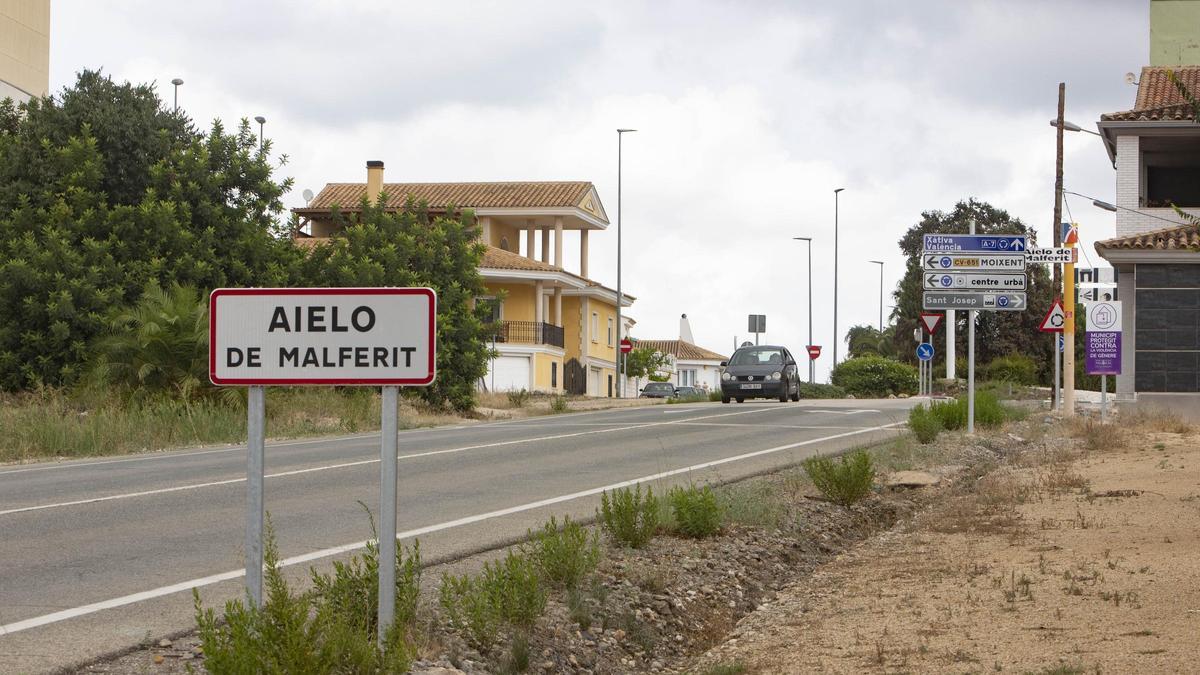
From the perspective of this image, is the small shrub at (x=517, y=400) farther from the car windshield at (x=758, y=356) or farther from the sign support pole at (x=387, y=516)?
the sign support pole at (x=387, y=516)

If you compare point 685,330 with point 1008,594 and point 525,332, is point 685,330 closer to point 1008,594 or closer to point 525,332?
point 525,332

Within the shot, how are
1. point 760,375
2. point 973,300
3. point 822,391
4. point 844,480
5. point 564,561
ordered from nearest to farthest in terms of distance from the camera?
1. point 564,561
2. point 844,480
3. point 973,300
4. point 760,375
5. point 822,391

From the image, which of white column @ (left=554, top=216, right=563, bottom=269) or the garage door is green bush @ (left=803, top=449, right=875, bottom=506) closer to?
the garage door

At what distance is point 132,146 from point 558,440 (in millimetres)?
16745

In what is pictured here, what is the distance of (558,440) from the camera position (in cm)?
2144

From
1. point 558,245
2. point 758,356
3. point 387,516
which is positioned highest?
point 558,245

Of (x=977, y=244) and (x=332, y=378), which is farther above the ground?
(x=977, y=244)

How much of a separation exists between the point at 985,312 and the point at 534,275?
119 ft

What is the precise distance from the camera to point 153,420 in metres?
22.7

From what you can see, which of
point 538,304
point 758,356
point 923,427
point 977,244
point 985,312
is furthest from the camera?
point 985,312

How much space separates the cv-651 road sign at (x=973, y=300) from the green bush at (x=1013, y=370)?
47.1m

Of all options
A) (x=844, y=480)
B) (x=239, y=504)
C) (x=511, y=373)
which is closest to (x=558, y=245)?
(x=511, y=373)

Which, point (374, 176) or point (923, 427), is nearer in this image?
point (923, 427)

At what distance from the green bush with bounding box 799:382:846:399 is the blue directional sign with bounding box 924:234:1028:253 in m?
30.9
